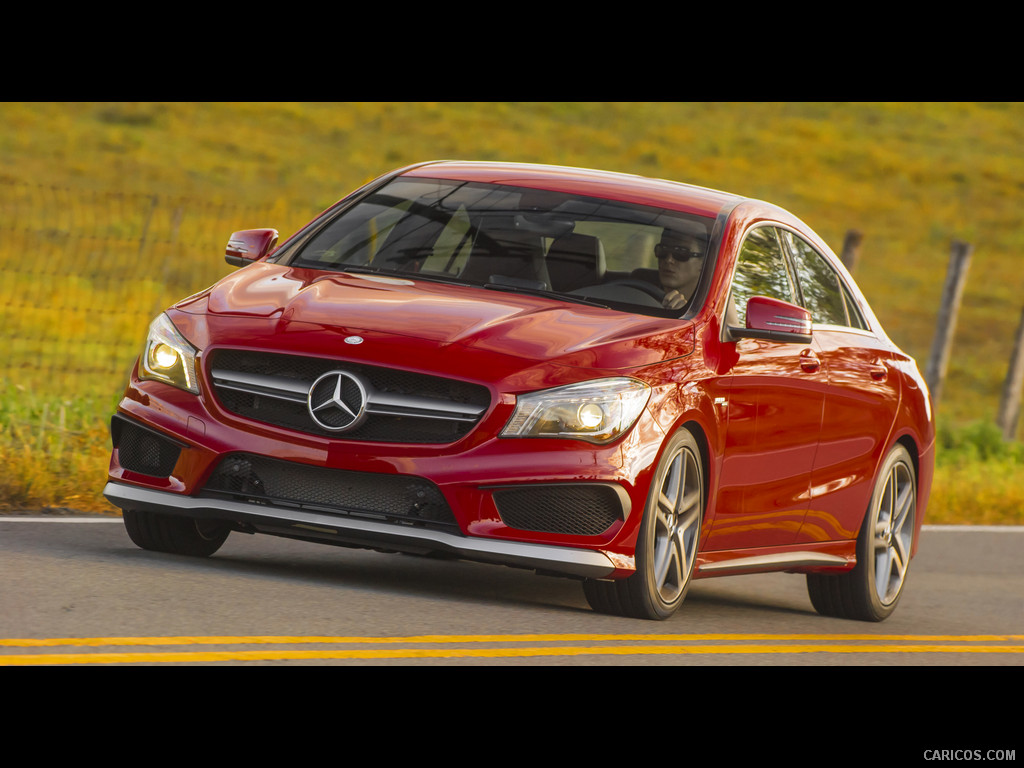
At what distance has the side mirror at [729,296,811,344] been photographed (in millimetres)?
8039

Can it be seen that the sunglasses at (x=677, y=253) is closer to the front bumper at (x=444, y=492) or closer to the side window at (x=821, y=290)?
the side window at (x=821, y=290)

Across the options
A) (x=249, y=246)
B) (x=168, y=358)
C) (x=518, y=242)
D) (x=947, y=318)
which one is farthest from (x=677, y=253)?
(x=947, y=318)

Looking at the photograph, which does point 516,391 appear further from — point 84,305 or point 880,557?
point 84,305

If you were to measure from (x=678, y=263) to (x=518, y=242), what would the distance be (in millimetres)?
693

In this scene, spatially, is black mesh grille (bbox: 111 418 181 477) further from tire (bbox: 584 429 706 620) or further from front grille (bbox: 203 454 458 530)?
tire (bbox: 584 429 706 620)

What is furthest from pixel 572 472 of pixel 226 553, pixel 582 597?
pixel 226 553

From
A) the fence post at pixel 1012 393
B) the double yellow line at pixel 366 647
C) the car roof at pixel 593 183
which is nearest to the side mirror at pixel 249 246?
the car roof at pixel 593 183

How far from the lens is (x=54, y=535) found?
8.80 metres

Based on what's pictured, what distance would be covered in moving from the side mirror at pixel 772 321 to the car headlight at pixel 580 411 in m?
0.98

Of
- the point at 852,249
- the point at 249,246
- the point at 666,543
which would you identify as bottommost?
the point at 666,543

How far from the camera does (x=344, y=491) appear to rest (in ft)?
23.7

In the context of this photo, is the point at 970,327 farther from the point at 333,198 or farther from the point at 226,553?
the point at 226,553

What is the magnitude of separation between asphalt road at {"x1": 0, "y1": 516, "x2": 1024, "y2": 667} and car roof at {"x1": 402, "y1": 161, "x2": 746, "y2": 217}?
1772 millimetres

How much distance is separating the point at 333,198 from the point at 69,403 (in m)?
27.5
